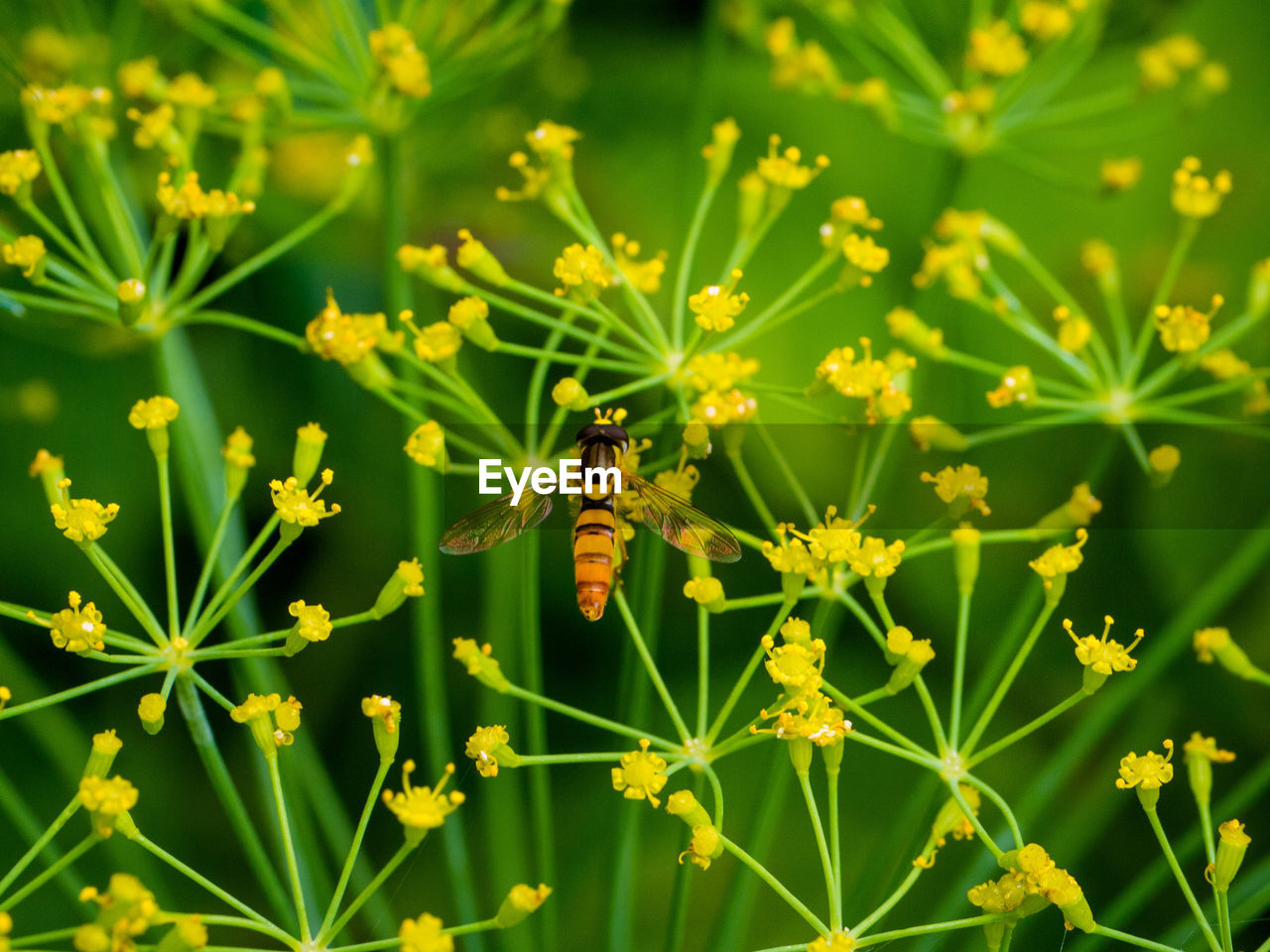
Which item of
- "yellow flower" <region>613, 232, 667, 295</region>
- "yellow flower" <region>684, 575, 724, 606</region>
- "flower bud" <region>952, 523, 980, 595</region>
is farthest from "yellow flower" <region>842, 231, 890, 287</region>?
"yellow flower" <region>684, 575, 724, 606</region>

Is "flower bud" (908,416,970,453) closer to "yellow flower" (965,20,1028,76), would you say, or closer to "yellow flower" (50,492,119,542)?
"yellow flower" (965,20,1028,76)

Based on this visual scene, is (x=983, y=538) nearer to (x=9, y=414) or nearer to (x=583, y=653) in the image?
(x=583, y=653)

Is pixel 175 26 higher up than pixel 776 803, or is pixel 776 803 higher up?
pixel 175 26

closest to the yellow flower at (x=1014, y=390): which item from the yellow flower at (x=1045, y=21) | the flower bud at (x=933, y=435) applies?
the flower bud at (x=933, y=435)

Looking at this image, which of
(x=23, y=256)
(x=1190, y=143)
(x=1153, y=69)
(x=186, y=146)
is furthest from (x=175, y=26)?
(x=1190, y=143)

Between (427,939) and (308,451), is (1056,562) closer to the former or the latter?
(427,939)

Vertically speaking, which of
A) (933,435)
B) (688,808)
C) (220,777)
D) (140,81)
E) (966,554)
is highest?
(140,81)

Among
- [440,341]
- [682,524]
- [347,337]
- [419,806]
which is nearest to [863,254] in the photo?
[682,524]
